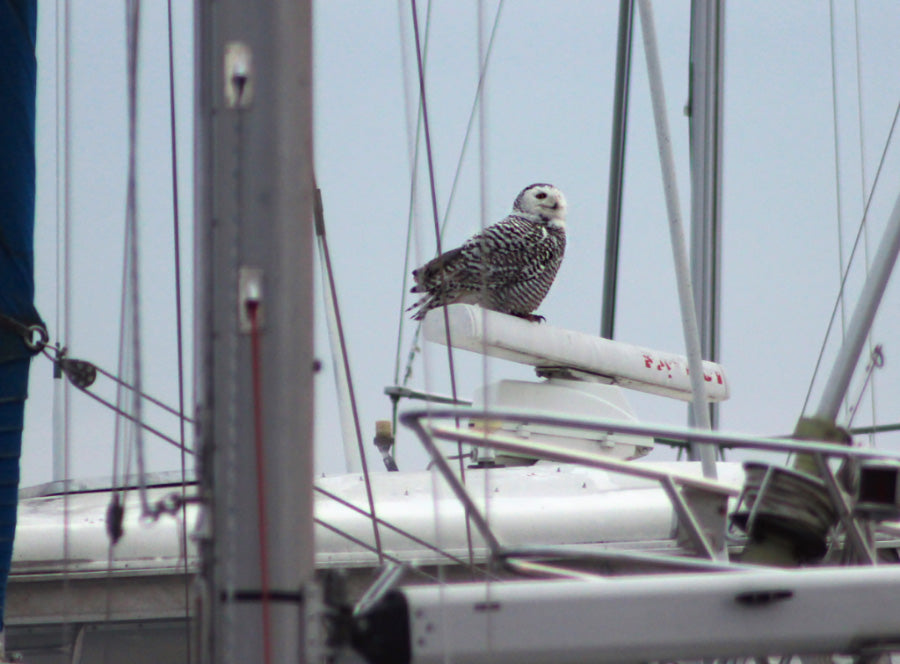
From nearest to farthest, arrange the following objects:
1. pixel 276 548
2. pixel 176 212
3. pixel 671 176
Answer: pixel 276 548 < pixel 176 212 < pixel 671 176

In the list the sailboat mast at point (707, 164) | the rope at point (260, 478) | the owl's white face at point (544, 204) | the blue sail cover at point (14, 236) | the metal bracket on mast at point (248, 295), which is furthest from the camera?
the owl's white face at point (544, 204)

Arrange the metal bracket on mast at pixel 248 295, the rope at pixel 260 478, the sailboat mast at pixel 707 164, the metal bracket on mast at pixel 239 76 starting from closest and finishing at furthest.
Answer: the rope at pixel 260 478 < the metal bracket on mast at pixel 248 295 < the metal bracket on mast at pixel 239 76 < the sailboat mast at pixel 707 164

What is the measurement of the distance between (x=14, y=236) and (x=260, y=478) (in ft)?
8.41

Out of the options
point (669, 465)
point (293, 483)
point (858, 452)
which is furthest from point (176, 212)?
point (669, 465)

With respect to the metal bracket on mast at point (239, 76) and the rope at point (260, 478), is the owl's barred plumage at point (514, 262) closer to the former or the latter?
the metal bracket on mast at point (239, 76)

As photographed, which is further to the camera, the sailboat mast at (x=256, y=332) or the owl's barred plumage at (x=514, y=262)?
the owl's barred plumage at (x=514, y=262)

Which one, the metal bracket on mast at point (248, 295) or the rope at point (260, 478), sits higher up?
the metal bracket on mast at point (248, 295)

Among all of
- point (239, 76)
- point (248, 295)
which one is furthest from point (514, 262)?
point (248, 295)

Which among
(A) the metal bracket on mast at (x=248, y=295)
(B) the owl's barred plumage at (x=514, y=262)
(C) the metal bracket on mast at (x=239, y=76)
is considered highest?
(B) the owl's barred plumage at (x=514, y=262)

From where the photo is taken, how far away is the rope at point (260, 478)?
330 centimetres

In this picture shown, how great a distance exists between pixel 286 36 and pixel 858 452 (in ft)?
5.97

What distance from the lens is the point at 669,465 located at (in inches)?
334

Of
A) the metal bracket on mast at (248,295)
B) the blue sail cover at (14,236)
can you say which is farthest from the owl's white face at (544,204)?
the metal bracket on mast at (248,295)

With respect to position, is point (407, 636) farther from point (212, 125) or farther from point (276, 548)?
point (212, 125)
